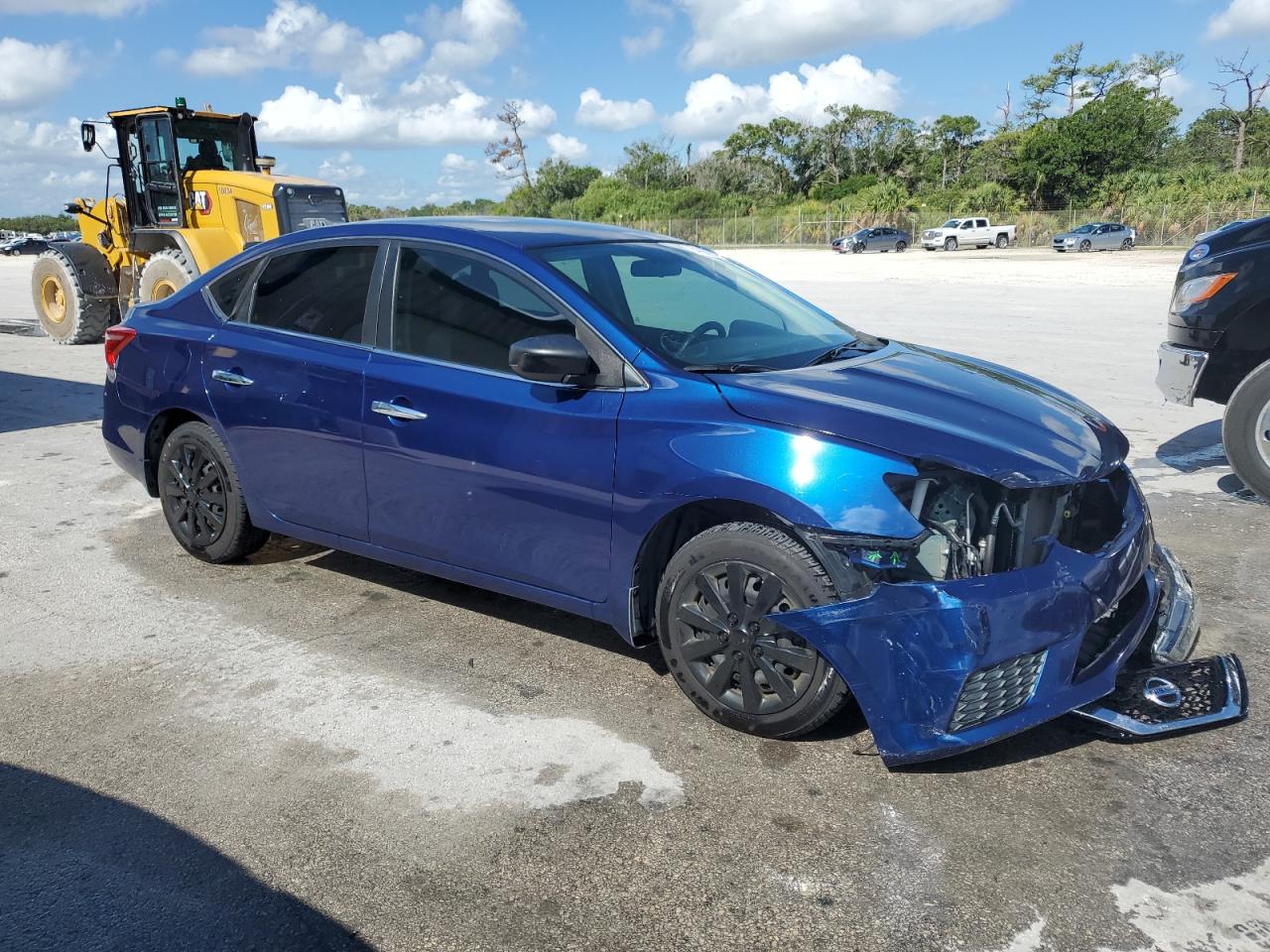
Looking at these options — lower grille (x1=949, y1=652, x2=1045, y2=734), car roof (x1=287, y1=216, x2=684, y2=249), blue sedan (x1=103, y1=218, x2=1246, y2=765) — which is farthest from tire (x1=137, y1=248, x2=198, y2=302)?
lower grille (x1=949, y1=652, x2=1045, y2=734)

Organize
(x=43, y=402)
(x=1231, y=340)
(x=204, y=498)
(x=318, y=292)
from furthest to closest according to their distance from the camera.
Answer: (x=43, y=402) → (x=1231, y=340) → (x=204, y=498) → (x=318, y=292)

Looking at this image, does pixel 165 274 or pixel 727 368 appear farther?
pixel 165 274

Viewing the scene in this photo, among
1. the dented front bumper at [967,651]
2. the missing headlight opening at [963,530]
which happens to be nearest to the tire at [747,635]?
the dented front bumper at [967,651]

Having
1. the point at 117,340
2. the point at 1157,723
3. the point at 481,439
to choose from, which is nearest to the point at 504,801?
the point at 481,439

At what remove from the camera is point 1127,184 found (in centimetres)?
5712

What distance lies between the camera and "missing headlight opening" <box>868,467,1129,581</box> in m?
2.93

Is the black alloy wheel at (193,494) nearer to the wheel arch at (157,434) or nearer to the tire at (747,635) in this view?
the wheel arch at (157,434)

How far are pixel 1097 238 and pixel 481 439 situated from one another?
162 feet

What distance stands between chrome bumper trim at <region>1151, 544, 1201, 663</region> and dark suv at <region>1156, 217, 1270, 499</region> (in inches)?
88.9

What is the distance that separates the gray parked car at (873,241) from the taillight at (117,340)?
4829cm

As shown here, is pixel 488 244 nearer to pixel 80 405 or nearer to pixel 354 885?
pixel 354 885

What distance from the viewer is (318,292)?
4.45m

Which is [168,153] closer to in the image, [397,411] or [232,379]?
[232,379]

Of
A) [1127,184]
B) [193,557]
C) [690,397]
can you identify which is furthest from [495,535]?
[1127,184]
